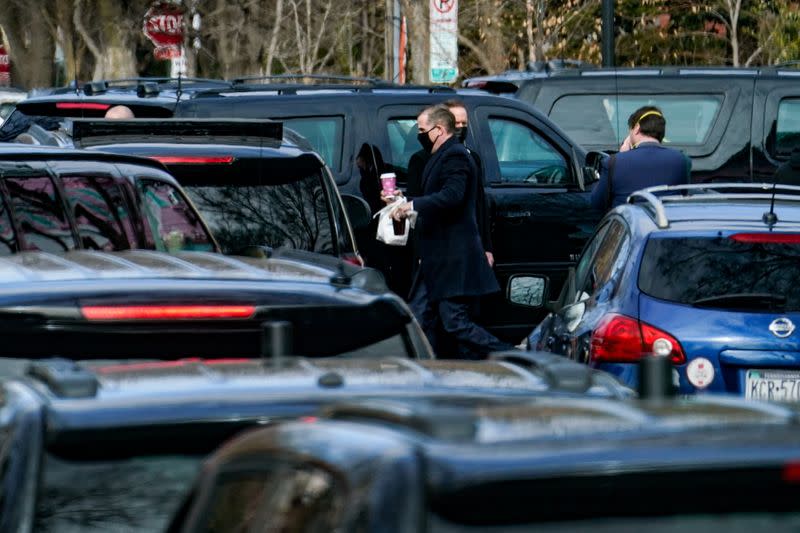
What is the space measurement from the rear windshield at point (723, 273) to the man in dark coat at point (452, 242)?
12.6ft

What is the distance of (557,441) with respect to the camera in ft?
9.43

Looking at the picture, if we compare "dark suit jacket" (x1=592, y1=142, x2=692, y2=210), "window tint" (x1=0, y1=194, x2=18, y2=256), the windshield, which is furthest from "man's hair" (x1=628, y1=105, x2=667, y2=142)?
the windshield

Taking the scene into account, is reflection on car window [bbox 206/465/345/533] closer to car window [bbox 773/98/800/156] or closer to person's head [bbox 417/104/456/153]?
person's head [bbox 417/104/456/153]

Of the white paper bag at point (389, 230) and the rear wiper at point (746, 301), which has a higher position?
the rear wiper at point (746, 301)

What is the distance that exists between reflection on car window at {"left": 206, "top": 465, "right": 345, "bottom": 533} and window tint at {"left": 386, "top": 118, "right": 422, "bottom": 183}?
10.1m

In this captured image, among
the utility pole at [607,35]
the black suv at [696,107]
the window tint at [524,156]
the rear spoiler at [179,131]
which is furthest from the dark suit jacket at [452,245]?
the utility pole at [607,35]

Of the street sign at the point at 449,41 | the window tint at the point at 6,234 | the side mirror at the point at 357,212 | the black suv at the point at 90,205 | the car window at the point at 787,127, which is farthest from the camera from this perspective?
the street sign at the point at 449,41

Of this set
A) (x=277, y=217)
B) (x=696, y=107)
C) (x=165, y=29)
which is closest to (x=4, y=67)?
(x=165, y=29)

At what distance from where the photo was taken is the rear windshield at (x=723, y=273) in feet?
25.5

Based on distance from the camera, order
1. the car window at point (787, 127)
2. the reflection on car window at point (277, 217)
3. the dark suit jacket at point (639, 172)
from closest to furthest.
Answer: the reflection on car window at point (277, 217), the dark suit jacket at point (639, 172), the car window at point (787, 127)

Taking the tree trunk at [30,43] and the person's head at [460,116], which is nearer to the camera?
the person's head at [460,116]

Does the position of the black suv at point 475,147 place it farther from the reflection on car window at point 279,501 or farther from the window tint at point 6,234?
the reflection on car window at point 279,501

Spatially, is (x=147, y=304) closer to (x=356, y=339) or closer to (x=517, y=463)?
(x=356, y=339)

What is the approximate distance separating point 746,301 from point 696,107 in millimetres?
9504
